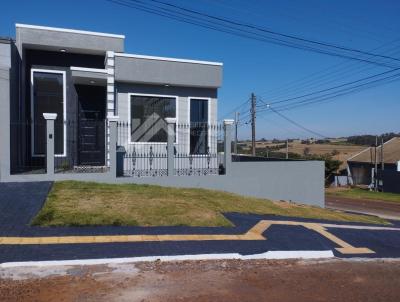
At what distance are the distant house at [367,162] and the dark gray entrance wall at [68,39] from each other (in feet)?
137

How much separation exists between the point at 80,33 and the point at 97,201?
25.1 ft

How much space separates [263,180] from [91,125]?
21.6 ft

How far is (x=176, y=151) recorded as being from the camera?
15516 millimetres

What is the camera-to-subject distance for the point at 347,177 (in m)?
53.6

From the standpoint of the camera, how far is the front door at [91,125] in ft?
52.6

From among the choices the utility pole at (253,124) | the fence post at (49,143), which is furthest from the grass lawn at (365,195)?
the fence post at (49,143)

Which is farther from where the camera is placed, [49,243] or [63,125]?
[63,125]

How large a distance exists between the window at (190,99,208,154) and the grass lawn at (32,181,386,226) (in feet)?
8.86

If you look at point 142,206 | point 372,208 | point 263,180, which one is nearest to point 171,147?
point 263,180

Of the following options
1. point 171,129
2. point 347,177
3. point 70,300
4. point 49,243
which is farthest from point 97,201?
point 347,177

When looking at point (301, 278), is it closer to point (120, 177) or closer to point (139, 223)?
point (139, 223)

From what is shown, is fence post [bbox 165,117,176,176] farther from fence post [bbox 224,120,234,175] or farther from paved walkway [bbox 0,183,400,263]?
paved walkway [bbox 0,183,400,263]

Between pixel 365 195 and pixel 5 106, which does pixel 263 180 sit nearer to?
pixel 5 106

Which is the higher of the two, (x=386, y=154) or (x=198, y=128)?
(x=198, y=128)
